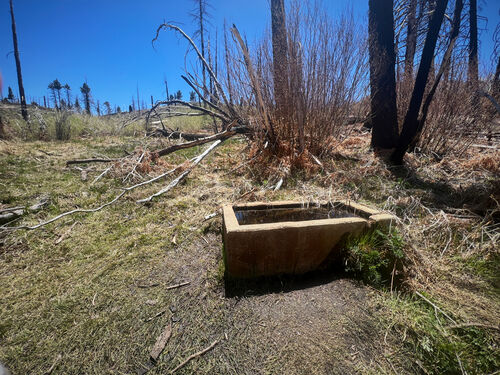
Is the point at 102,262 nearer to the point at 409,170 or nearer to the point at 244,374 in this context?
the point at 244,374

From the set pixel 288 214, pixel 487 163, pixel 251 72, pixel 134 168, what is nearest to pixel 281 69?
pixel 251 72

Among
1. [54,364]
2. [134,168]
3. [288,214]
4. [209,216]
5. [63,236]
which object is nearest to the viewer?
[54,364]

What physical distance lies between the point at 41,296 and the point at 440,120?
19.7 feet

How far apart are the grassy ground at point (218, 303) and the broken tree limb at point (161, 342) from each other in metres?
0.03

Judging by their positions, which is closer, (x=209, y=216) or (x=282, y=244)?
(x=282, y=244)

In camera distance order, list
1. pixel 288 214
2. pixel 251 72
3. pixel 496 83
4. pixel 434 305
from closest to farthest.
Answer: pixel 434 305, pixel 288 214, pixel 251 72, pixel 496 83

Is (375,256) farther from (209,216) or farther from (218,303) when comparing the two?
(209,216)

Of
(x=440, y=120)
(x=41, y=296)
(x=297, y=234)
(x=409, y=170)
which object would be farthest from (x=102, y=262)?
(x=440, y=120)

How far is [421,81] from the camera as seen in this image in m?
3.42

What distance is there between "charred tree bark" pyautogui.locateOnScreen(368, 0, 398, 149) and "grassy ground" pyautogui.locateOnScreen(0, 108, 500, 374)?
1.75 m

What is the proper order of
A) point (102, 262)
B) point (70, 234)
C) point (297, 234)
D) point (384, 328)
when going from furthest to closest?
point (70, 234)
point (102, 262)
point (297, 234)
point (384, 328)

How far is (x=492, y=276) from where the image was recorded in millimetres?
1658

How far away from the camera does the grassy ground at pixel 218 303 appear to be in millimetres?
1143

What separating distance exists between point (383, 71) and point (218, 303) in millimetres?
4440
